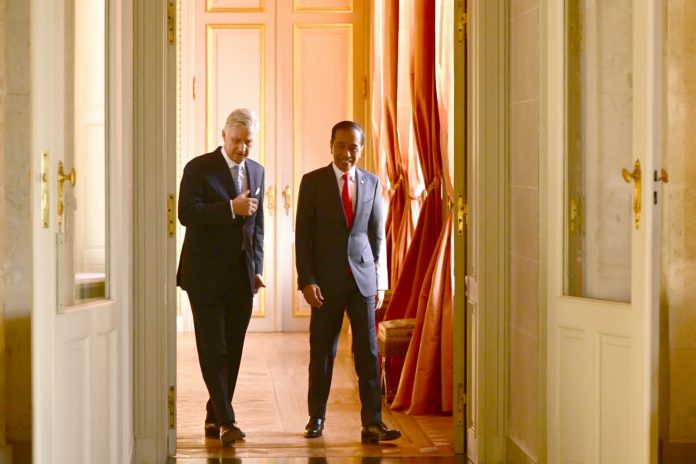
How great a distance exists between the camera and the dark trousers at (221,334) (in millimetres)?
5582

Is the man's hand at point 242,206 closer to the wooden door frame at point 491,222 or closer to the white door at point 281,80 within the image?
the wooden door frame at point 491,222

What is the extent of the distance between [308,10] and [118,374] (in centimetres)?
601

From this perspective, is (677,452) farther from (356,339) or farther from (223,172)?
(223,172)

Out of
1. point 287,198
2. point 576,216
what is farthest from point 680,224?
point 287,198

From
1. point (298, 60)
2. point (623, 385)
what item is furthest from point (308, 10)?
point (623, 385)

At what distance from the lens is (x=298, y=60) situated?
9.77 meters

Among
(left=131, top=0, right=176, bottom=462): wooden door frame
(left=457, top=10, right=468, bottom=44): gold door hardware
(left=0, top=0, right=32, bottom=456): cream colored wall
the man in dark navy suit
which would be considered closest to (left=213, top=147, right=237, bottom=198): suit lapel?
the man in dark navy suit

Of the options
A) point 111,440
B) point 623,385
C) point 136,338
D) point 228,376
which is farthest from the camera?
point 228,376

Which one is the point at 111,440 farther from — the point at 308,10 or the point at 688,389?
the point at 308,10

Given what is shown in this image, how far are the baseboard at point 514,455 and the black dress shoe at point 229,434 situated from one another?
134 centimetres

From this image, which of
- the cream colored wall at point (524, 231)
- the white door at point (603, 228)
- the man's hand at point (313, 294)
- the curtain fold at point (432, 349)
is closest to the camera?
the white door at point (603, 228)

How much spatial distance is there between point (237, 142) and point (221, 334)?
0.93 metres

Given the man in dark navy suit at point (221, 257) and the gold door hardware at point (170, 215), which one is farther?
the man in dark navy suit at point (221, 257)

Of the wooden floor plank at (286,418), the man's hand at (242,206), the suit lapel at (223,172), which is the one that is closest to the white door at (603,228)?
the wooden floor plank at (286,418)
